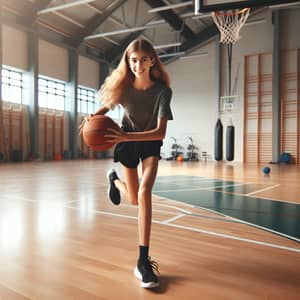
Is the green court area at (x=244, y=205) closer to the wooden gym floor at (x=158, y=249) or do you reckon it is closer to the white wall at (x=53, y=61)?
the wooden gym floor at (x=158, y=249)


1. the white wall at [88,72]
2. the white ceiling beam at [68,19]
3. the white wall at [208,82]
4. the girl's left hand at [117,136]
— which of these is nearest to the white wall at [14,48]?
the white ceiling beam at [68,19]

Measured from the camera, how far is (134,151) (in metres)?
2.02

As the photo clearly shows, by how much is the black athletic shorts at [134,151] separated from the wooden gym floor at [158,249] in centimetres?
65

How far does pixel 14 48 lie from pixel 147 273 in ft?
41.9

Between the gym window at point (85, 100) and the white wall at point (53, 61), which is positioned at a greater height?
the white wall at point (53, 61)

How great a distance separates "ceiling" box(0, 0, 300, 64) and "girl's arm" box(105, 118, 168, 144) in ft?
33.2

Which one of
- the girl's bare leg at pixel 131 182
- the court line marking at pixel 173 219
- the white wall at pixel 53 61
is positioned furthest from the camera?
the white wall at pixel 53 61

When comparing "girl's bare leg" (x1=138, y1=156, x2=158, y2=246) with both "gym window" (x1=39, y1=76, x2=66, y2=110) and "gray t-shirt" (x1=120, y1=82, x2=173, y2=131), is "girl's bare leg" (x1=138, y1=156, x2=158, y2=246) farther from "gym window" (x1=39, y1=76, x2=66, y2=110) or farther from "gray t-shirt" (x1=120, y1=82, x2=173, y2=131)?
"gym window" (x1=39, y1=76, x2=66, y2=110)

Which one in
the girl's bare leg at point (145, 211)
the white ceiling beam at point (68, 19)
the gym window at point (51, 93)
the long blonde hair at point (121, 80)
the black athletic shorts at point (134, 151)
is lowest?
the girl's bare leg at point (145, 211)

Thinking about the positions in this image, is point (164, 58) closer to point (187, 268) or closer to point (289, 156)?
point (289, 156)

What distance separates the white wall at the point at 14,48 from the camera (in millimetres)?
11945

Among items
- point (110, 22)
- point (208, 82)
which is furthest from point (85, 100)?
point (208, 82)

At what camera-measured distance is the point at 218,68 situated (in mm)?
15211

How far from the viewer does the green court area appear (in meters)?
2.98
